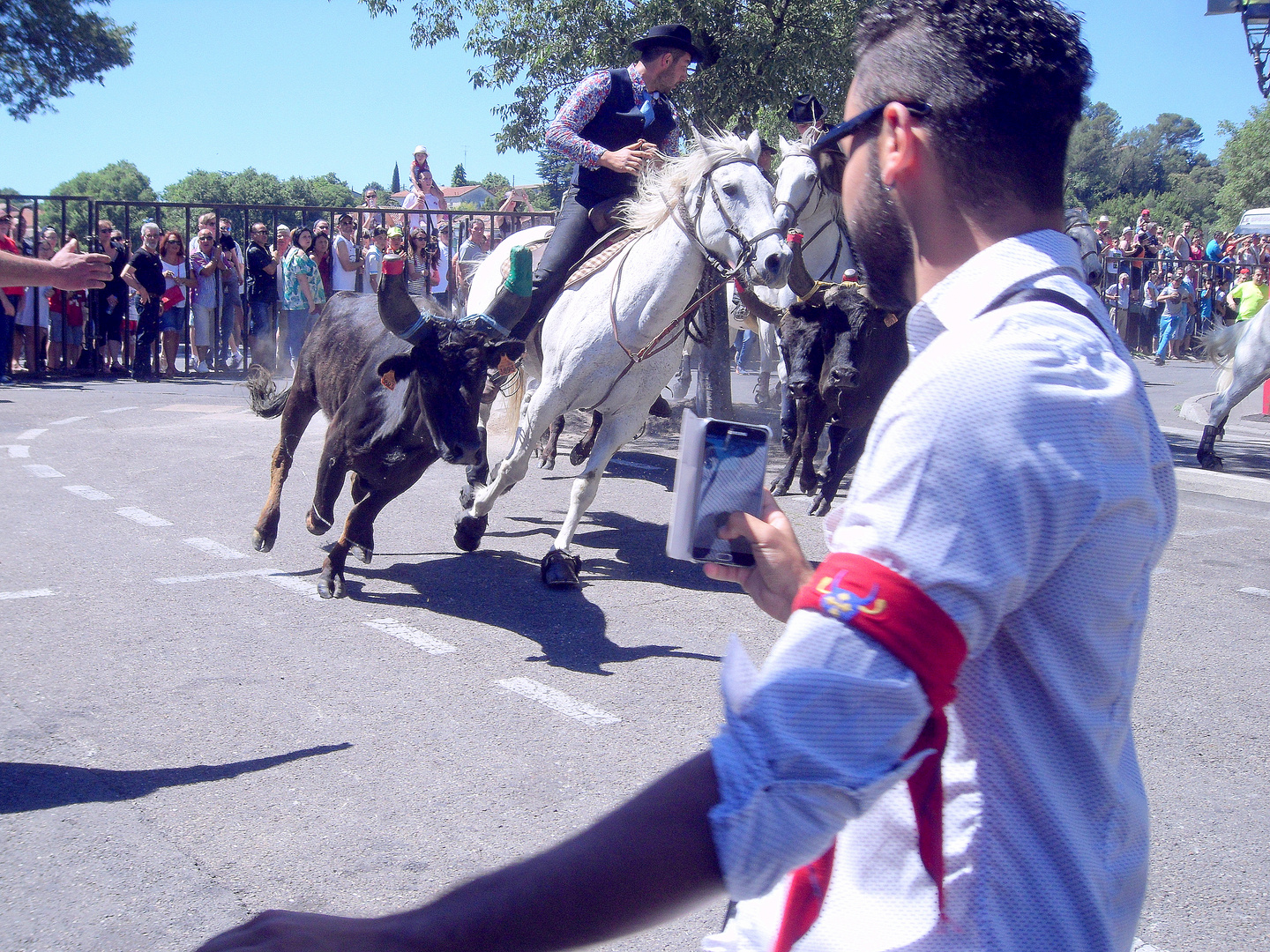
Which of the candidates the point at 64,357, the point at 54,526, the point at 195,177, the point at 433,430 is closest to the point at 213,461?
the point at 54,526

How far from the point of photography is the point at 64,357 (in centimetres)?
1647

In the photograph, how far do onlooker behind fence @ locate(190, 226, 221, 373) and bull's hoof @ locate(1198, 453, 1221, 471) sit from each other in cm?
1430

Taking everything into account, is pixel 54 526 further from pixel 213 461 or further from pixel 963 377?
pixel 963 377

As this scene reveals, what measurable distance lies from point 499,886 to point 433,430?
4.85 m

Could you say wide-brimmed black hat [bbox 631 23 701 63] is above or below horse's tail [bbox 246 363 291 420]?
above

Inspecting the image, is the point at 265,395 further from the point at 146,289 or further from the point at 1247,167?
the point at 1247,167

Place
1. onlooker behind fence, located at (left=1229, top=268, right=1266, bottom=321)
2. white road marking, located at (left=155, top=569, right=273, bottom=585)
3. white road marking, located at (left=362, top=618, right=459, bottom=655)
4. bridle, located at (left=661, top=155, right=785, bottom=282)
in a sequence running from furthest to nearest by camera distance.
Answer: onlooker behind fence, located at (left=1229, top=268, right=1266, bottom=321) < bridle, located at (left=661, top=155, right=785, bottom=282) < white road marking, located at (left=155, top=569, right=273, bottom=585) < white road marking, located at (left=362, top=618, right=459, bottom=655)

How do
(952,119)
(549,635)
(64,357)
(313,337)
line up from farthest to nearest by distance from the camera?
(64,357) → (313,337) → (549,635) → (952,119)

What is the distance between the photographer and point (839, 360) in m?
8.27

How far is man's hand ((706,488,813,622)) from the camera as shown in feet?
4.66

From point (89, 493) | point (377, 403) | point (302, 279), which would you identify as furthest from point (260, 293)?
point (377, 403)

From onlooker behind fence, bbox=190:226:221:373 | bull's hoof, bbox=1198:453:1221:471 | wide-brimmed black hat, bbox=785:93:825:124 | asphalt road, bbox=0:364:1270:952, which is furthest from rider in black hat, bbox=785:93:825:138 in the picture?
onlooker behind fence, bbox=190:226:221:373

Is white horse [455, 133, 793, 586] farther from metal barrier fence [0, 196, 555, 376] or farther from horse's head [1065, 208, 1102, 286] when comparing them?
metal barrier fence [0, 196, 555, 376]

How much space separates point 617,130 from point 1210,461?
25.2 feet
